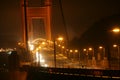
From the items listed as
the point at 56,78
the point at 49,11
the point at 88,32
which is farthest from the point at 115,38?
the point at 56,78

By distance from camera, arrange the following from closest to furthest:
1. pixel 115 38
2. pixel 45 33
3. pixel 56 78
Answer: pixel 56 78
pixel 115 38
pixel 45 33

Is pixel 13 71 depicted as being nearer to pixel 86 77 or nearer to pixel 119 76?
pixel 86 77

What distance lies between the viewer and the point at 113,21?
8162 cm

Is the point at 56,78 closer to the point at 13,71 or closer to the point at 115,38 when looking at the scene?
the point at 13,71

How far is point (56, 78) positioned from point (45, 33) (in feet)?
195

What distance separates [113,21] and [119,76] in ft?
204

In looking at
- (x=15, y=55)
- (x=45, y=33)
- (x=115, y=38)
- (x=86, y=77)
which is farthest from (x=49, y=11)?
(x=86, y=77)

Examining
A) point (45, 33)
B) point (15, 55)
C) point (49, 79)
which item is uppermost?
point (45, 33)

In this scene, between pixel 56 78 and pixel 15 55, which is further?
pixel 15 55

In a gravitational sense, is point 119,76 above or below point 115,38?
below

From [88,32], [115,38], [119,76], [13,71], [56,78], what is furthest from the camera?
[88,32]

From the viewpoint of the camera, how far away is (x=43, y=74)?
24906mm

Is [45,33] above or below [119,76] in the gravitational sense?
above

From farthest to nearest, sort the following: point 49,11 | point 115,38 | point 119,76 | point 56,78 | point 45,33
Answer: point 45,33, point 49,11, point 115,38, point 56,78, point 119,76
